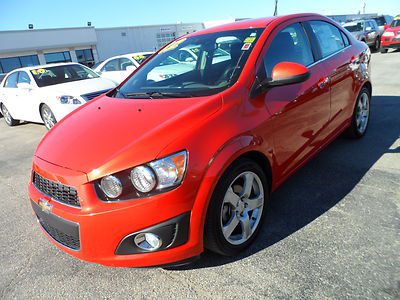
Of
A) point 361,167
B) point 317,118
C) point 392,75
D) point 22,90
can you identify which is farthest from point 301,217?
point 392,75

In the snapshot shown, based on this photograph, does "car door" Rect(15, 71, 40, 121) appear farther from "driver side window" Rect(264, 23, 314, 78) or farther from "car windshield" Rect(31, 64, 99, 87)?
"driver side window" Rect(264, 23, 314, 78)

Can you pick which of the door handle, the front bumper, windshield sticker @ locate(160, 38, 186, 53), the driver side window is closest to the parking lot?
the front bumper

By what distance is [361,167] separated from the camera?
3672 mm

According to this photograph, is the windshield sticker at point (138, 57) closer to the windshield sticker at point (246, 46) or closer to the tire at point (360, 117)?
the tire at point (360, 117)

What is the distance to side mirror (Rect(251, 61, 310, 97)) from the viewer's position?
8.18 ft

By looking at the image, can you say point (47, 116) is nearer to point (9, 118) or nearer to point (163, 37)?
point (9, 118)

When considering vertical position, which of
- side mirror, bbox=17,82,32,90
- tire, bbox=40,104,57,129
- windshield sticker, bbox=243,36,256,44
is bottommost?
tire, bbox=40,104,57,129

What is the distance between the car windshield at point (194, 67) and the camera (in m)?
2.64

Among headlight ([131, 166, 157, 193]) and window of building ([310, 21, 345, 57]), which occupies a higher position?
window of building ([310, 21, 345, 57])

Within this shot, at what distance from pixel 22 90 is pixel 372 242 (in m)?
8.03

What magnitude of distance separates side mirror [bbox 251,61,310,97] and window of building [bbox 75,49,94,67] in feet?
118

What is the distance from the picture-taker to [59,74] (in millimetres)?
7727

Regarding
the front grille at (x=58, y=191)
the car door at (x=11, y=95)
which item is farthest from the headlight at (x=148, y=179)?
the car door at (x=11, y=95)

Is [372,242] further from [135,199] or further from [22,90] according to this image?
[22,90]
